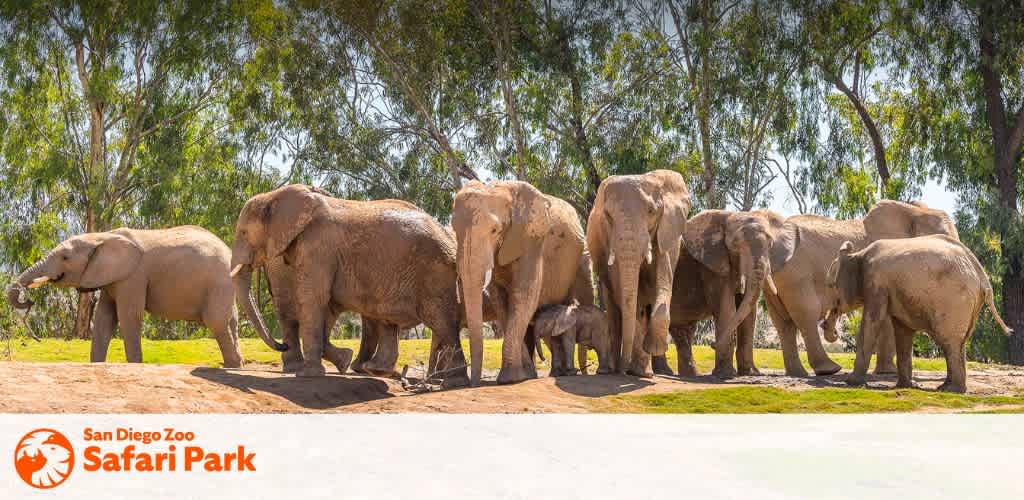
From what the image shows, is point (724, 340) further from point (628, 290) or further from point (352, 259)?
point (352, 259)

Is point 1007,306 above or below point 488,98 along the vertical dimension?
below

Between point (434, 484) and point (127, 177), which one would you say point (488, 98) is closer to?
point (127, 177)

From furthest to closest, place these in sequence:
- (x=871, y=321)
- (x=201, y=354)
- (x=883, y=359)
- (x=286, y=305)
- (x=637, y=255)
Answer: (x=201, y=354) < (x=883, y=359) < (x=286, y=305) < (x=871, y=321) < (x=637, y=255)

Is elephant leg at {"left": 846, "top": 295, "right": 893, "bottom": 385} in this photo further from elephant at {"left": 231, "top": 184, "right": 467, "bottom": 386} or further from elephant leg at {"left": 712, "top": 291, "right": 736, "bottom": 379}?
elephant at {"left": 231, "top": 184, "right": 467, "bottom": 386}

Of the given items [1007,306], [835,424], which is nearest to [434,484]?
[835,424]

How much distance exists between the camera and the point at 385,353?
1444 cm

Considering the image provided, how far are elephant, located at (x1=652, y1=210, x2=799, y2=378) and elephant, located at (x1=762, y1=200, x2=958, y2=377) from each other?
48 cm

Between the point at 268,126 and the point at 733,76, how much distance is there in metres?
13.2

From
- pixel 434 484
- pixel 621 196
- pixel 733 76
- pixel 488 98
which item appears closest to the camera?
pixel 434 484

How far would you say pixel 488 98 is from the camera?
107 feet

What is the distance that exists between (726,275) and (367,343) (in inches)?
189

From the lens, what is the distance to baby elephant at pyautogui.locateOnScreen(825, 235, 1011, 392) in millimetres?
13711

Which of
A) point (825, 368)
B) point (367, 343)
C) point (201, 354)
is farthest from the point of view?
point (201, 354)

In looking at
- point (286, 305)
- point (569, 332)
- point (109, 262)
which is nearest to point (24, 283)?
point (109, 262)
